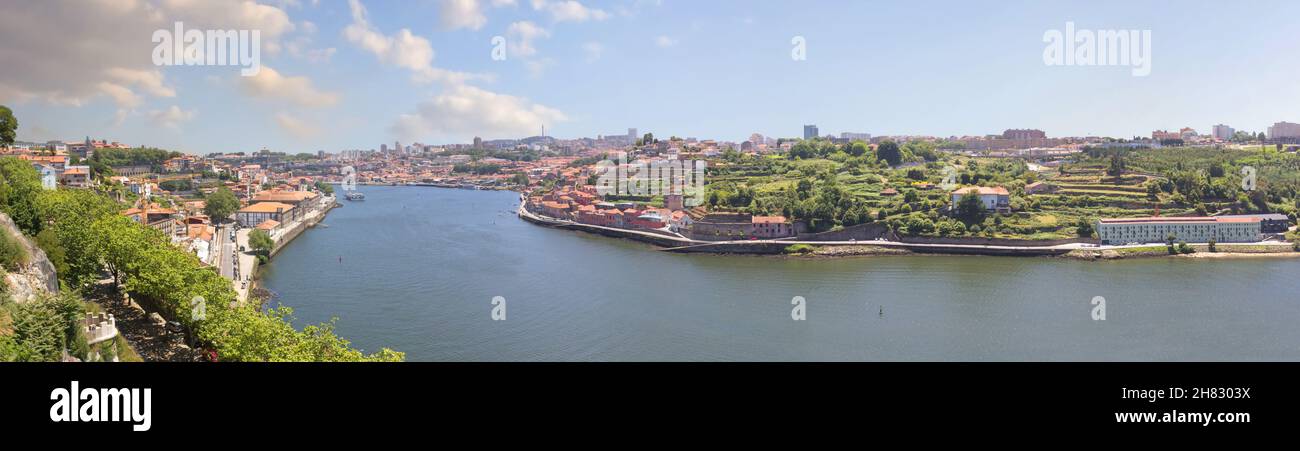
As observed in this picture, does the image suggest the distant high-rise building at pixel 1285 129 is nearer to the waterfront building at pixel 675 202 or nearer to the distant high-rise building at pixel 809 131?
the distant high-rise building at pixel 809 131

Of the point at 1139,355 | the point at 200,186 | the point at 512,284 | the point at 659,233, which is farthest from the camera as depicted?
the point at 200,186

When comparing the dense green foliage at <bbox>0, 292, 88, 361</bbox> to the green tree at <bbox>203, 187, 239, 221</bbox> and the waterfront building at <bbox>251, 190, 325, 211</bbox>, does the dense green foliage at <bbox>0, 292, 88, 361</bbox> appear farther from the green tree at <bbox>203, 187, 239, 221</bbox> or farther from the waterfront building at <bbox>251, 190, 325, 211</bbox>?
the waterfront building at <bbox>251, 190, 325, 211</bbox>

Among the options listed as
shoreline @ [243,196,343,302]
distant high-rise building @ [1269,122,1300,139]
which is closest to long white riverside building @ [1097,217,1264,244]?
shoreline @ [243,196,343,302]

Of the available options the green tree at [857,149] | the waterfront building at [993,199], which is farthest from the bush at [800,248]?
the green tree at [857,149]

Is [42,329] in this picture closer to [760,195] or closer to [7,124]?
[7,124]

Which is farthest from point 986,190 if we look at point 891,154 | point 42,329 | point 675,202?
point 42,329

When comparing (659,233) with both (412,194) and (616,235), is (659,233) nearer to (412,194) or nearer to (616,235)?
(616,235)
